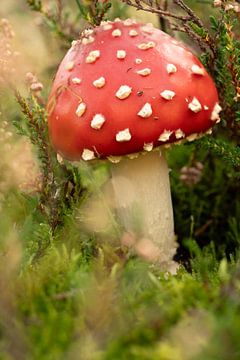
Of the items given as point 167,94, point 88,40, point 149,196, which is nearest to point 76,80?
point 88,40

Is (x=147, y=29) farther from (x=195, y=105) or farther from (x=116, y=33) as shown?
(x=195, y=105)

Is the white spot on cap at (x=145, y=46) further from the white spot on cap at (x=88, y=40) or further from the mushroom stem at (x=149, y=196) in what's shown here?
the mushroom stem at (x=149, y=196)

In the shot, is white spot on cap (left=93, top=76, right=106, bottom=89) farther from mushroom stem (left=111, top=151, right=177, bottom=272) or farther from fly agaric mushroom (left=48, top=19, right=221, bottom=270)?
mushroom stem (left=111, top=151, right=177, bottom=272)

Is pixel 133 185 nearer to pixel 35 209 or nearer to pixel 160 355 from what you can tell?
pixel 35 209

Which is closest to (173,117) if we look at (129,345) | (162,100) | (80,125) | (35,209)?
(162,100)

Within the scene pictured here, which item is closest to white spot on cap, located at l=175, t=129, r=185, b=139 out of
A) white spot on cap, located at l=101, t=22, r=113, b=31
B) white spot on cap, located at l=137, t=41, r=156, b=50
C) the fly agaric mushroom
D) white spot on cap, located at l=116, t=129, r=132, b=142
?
the fly agaric mushroom

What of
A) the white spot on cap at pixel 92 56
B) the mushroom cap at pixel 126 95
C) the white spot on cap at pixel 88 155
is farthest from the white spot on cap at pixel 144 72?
the white spot on cap at pixel 88 155

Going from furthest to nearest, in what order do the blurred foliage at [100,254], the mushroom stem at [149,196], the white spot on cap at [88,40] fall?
the mushroom stem at [149,196], the white spot on cap at [88,40], the blurred foliage at [100,254]
